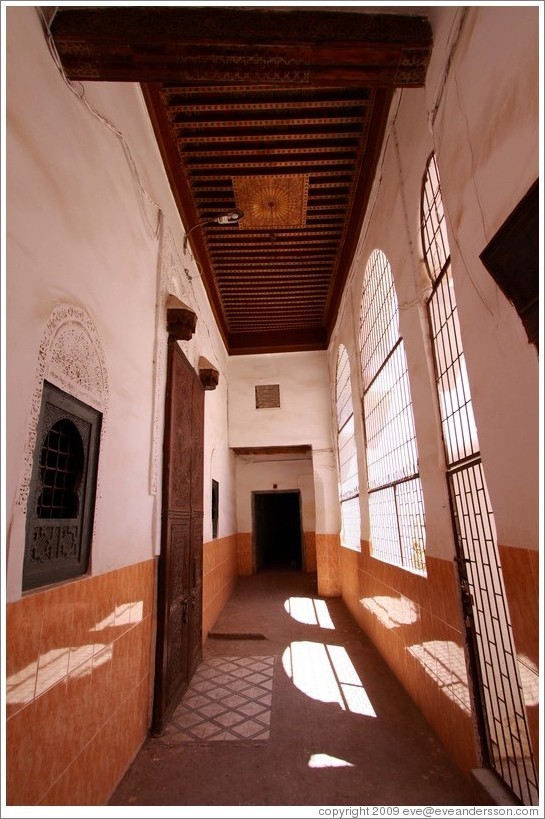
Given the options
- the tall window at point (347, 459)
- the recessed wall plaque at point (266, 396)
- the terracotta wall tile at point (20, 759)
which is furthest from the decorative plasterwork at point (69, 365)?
the recessed wall plaque at point (266, 396)

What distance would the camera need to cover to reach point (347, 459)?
6.58 metres

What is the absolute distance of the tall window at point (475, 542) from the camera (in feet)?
7.08

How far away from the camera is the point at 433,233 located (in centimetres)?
278

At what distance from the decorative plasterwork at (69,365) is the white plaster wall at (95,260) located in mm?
28

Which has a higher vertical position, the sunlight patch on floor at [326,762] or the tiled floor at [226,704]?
the sunlight patch on floor at [326,762]

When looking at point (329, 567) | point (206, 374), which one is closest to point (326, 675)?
point (206, 374)

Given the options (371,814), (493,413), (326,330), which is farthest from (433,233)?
(326,330)

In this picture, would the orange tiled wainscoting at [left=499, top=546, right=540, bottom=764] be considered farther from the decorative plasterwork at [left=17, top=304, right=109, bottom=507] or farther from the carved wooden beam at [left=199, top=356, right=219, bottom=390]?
the carved wooden beam at [left=199, top=356, right=219, bottom=390]

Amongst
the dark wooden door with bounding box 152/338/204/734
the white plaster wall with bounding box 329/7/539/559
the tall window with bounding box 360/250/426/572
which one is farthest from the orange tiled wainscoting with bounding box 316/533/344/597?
the white plaster wall with bounding box 329/7/539/559

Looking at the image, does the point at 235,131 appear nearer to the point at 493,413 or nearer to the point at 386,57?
the point at 386,57

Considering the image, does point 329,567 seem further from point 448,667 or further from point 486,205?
point 486,205

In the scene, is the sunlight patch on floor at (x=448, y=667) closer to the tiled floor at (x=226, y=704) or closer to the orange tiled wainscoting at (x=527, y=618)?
the orange tiled wainscoting at (x=527, y=618)

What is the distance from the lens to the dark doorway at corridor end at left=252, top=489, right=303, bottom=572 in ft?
35.8

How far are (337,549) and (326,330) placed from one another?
3885 mm
